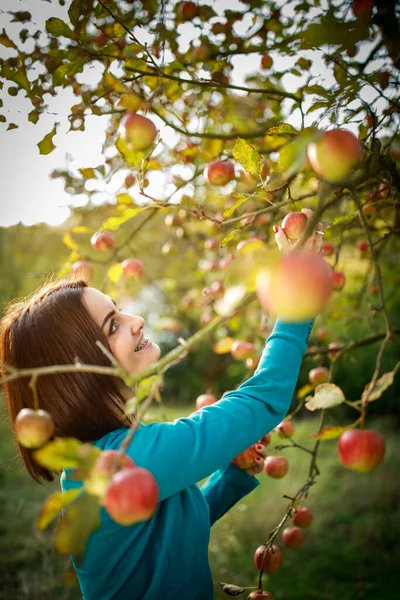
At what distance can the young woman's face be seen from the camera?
3.46ft

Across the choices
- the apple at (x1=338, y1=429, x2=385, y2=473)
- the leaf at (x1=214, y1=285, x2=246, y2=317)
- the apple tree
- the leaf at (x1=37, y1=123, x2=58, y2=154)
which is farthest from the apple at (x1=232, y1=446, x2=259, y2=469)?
the leaf at (x1=37, y1=123, x2=58, y2=154)

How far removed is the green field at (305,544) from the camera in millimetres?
2277

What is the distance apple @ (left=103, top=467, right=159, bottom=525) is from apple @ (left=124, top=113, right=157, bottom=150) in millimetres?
640

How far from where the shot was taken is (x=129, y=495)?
557mm

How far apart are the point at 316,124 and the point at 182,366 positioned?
573 cm

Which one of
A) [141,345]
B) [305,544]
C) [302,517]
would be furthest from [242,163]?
[305,544]

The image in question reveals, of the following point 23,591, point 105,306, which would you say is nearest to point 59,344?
point 105,306

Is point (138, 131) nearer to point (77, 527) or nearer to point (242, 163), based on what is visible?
point (242, 163)

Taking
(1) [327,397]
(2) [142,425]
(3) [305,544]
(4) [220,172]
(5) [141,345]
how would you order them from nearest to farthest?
1. (1) [327,397]
2. (2) [142,425]
3. (5) [141,345]
4. (4) [220,172]
5. (3) [305,544]

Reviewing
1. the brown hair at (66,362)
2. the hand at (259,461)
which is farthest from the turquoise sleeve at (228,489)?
the brown hair at (66,362)

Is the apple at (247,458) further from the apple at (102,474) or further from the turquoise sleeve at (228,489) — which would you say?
the apple at (102,474)

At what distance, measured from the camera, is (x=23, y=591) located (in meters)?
2.20

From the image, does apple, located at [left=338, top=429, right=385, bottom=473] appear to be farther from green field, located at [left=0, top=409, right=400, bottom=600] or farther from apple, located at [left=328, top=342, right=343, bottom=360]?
green field, located at [left=0, top=409, right=400, bottom=600]

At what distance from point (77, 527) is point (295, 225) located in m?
0.63
